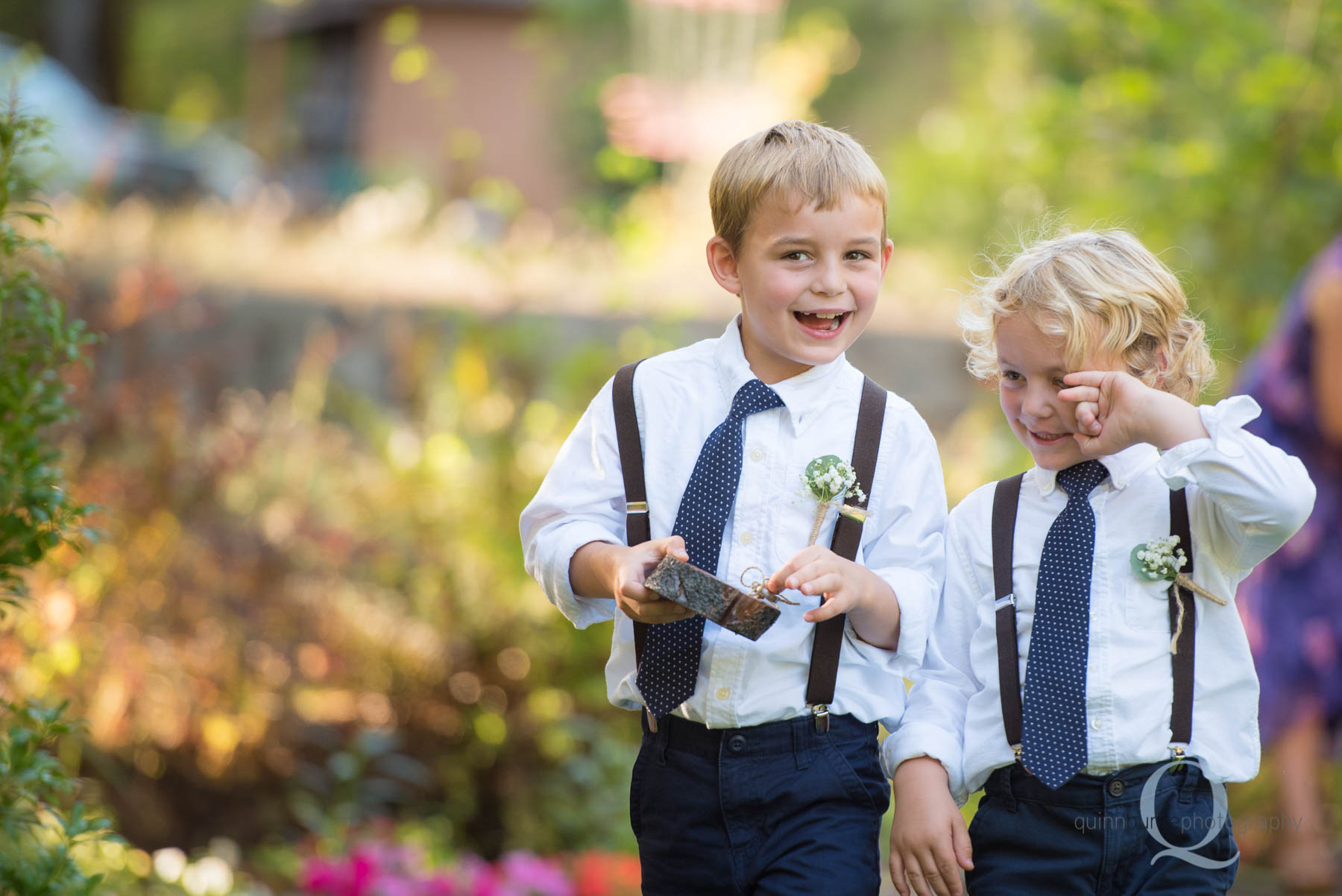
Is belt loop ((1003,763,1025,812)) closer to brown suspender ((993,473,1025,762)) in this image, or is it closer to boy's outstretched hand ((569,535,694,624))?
brown suspender ((993,473,1025,762))

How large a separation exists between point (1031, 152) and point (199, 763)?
4962mm

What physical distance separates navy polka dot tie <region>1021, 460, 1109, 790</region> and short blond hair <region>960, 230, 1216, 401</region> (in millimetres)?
196

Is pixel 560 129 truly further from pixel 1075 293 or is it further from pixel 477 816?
pixel 1075 293

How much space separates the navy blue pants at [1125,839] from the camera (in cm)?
191

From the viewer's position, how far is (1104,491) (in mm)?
2061

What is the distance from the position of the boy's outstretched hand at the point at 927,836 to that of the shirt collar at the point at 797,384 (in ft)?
1.91

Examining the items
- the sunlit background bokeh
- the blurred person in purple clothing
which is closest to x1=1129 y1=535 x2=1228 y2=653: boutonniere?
the sunlit background bokeh

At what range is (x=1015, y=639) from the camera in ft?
6.66

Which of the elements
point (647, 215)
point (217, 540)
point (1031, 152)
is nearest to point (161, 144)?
point (647, 215)

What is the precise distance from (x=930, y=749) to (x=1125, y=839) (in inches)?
11.8

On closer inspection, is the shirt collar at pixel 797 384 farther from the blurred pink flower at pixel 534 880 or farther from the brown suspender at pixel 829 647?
the blurred pink flower at pixel 534 880

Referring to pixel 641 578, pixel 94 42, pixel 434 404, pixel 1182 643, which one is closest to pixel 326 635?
pixel 434 404

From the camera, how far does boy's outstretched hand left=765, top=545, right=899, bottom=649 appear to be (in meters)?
1.88

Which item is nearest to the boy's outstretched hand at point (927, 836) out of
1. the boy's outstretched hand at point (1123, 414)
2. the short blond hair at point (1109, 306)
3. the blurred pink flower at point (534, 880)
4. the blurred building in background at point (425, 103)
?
the boy's outstretched hand at point (1123, 414)
